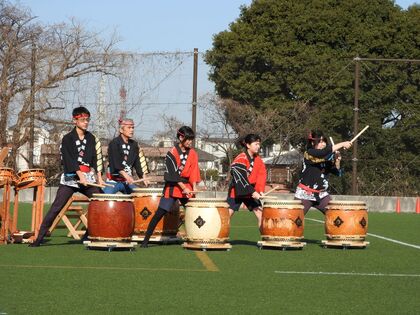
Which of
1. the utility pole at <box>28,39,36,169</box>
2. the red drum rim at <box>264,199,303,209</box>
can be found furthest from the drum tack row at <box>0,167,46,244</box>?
the utility pole at <box>28,39,36,169</box>

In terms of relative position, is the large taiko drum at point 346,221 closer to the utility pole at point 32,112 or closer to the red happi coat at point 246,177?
the red happi coat at point 246,177

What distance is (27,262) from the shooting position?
11.3 m

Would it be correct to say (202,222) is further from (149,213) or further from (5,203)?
(5,203)

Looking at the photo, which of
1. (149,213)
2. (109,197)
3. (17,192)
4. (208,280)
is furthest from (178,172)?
(208,280)

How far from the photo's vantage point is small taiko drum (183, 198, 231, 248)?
13609mm

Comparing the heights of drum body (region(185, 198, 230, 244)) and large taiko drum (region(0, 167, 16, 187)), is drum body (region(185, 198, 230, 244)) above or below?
below

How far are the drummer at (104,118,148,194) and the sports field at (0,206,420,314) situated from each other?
41.2 inches

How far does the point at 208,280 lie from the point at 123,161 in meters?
5.23

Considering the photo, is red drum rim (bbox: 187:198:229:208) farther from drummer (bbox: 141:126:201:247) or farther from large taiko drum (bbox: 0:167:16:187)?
large taiko drum (bbox: 0:167:16:187)

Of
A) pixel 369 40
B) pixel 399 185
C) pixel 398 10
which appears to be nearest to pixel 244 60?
pixel 399 185

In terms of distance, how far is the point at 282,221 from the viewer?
13938 mm

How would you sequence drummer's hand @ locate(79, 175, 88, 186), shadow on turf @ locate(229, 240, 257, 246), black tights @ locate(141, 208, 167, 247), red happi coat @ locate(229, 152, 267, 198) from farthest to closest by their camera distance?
1. shadow on turf @ locate(229, 240, 257, 246)
2. red happi coat @ locate(229, 152, 267, 198)
3. black tights @ locate(141, 208, 167, 247)
4. drummer's hand @ locate(79, 175, 88, 186)

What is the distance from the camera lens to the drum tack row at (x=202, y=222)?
43.6 ft

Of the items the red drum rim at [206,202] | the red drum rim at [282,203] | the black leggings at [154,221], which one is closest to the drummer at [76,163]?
the black leggings at [154,221]
